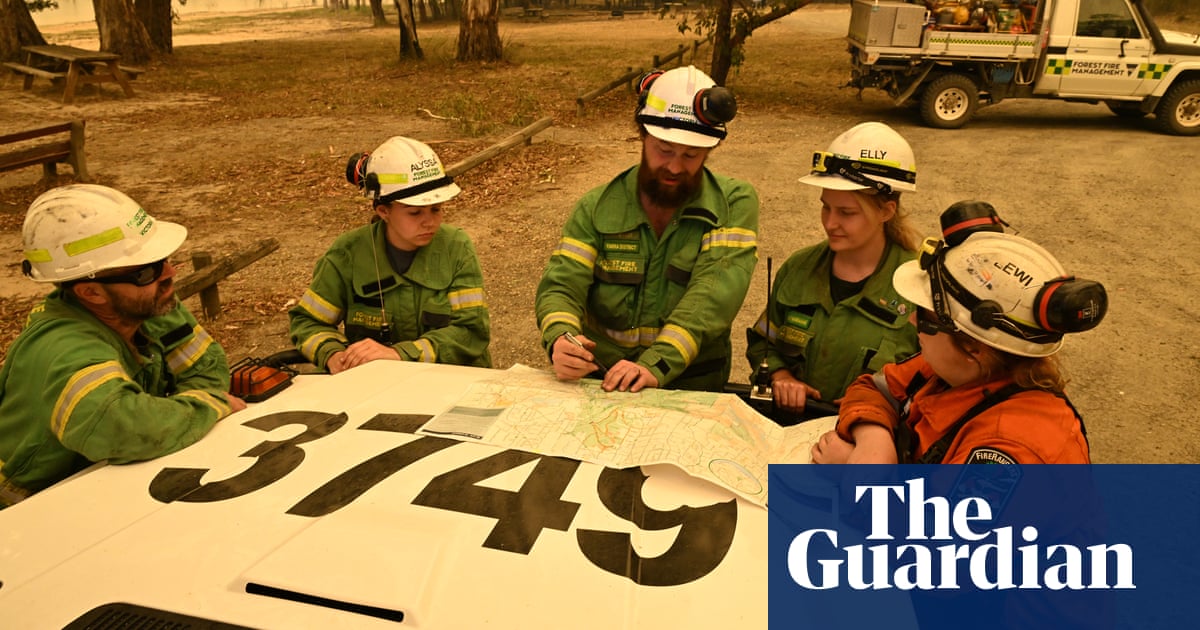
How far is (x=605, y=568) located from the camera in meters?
1.88

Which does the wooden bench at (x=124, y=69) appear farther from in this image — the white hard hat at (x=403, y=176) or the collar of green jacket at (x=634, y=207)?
the collar of green jacket at (x=634, y=207)

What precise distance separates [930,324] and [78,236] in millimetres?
2525

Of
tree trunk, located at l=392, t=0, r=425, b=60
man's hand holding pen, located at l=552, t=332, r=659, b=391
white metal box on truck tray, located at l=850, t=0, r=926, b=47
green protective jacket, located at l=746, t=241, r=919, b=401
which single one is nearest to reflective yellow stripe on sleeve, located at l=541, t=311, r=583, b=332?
man's hand holding pen, located at l=552, t=332, r=659, b=391

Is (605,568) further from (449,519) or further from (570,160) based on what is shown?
(570,160)

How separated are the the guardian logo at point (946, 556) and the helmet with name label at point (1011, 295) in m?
0.39

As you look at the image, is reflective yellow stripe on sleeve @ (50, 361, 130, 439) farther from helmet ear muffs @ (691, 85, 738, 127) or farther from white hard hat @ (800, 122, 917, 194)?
white hard hat @ (800, 122, 917, 194)

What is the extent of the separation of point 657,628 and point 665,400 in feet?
3.41

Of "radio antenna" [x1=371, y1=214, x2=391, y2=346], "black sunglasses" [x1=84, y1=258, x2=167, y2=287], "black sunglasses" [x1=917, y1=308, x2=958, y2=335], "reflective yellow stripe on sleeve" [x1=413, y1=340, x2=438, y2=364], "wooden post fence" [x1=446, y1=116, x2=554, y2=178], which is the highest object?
"black sunglasses" [x1=917, y1=308, x2=958, y2=335]

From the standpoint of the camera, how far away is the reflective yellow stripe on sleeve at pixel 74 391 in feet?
7.64

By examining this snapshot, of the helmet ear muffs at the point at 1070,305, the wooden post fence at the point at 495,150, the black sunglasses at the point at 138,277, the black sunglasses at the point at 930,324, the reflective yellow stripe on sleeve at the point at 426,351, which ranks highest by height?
the helmet ear muffs at the point at 1070,305

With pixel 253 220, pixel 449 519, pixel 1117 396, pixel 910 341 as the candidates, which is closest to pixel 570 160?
pixel 253 220

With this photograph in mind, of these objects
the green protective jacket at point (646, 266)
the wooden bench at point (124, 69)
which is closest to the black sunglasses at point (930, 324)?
the green protective jacket at point (646, 266)

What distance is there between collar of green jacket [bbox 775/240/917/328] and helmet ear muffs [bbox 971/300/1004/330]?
1105mm

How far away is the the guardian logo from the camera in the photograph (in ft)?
5.75
